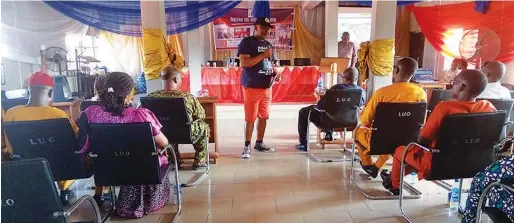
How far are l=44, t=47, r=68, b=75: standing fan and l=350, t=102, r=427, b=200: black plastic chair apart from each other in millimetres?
5185

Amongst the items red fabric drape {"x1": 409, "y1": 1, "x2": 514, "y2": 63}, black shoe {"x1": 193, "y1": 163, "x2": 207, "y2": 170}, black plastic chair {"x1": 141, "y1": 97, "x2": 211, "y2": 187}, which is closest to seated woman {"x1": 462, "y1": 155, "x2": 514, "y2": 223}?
black plastic chair {"x1": 141, "y1": 97, "x2": 211, "y2": 187}

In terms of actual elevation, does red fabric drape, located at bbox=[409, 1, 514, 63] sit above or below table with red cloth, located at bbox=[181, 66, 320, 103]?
above

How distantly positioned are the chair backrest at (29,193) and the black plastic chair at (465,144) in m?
1.82

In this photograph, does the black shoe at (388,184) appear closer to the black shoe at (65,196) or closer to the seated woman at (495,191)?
the seated woman at (495,191)

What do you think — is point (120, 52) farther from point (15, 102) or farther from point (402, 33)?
point (402, 33)

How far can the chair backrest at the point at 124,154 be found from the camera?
74.9 inches

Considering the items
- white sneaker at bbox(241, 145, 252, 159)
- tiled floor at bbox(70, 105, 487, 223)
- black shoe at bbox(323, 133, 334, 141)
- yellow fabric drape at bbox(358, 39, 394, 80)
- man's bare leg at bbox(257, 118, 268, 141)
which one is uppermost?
yellow fabric drape at bbox(358, 39, 394, 80)

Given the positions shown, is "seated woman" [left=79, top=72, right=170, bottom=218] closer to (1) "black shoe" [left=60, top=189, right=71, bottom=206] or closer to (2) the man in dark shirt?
(1) "black shoe" [left=60, top=189, right=71, bottom=206]

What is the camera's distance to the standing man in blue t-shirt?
363 cm

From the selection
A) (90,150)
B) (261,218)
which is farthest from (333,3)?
(90,150)

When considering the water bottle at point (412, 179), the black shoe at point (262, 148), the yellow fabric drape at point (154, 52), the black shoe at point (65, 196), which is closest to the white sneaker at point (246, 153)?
the black shoe at point (262, 148)

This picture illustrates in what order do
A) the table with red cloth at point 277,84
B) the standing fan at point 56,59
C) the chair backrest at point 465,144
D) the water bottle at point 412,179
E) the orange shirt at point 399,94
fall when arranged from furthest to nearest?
the table with red cloth at point 277,84, the standing fan at point 56,59, the water bottle at point 412,179, the orange shirt at point 399,94, the chair backrest at point 465,144

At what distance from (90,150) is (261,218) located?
1141mm

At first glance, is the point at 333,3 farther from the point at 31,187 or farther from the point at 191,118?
the point at 31,187
